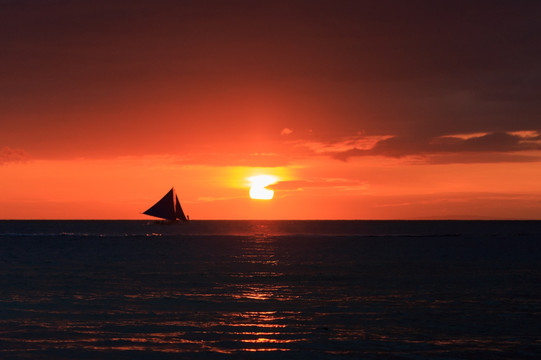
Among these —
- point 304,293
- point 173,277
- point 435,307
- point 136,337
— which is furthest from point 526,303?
point 173,277

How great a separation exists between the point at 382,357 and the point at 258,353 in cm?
474

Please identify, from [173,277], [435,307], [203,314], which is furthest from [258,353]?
[173,277]

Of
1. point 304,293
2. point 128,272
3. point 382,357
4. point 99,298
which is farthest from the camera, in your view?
point 128,272

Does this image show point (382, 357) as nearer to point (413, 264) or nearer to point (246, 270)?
point (246, 270)

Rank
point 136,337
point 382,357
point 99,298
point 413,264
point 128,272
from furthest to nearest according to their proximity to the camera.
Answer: point 413,264 → point 128,272 → point 99,298 → point 136,337 → point 382,357

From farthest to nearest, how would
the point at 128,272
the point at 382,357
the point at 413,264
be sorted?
the point at 413,264
the point at 128,272
the point at 382,357

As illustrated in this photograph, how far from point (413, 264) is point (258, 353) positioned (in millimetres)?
52916

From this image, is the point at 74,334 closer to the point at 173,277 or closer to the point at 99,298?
the point at 99,298

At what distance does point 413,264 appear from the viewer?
75875mm

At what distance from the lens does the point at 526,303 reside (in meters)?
40.3

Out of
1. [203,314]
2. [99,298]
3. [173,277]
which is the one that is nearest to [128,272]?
[173,277]

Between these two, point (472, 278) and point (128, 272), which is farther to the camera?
point (128, 272)

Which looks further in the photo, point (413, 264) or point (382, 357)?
point (413, 264)

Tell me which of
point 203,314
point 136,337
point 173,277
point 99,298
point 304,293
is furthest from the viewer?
point 173,277
